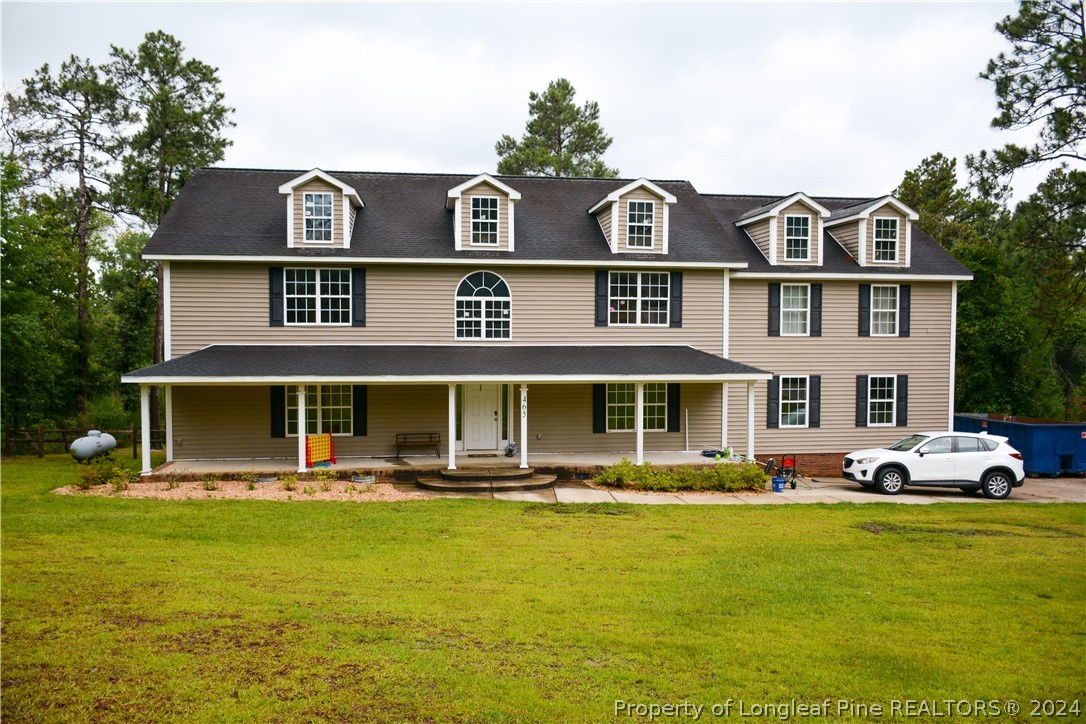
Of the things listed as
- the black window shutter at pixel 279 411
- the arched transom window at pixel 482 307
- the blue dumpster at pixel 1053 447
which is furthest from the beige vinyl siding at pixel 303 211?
the blue dumpster at pixel 1053 447

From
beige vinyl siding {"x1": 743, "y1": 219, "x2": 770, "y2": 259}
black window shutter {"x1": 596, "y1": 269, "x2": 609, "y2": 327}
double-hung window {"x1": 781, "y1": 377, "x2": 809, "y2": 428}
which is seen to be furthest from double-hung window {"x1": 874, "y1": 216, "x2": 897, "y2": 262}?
black window shutter {"x1": 596, "y1": 269, "x2": 609, "y2": 327}

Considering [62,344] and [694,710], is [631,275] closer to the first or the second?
[694,710]

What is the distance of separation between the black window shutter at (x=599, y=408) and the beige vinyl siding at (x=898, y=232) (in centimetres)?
913

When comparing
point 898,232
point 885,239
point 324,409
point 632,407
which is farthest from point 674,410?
point 324,409

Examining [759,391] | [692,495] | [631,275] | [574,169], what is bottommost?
[692,495]

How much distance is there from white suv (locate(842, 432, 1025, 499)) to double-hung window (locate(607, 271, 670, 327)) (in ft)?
21.9

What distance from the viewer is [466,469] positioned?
1700 cm

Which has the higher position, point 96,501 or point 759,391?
point 759,391

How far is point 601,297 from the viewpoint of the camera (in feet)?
64.8

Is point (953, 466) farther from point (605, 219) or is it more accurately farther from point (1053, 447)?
point (605, 219)

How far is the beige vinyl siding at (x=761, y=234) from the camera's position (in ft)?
69.9

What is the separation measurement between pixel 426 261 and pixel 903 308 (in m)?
14.2

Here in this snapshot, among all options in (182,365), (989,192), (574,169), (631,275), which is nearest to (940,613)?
(631,275)

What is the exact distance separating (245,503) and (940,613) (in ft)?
38.0
